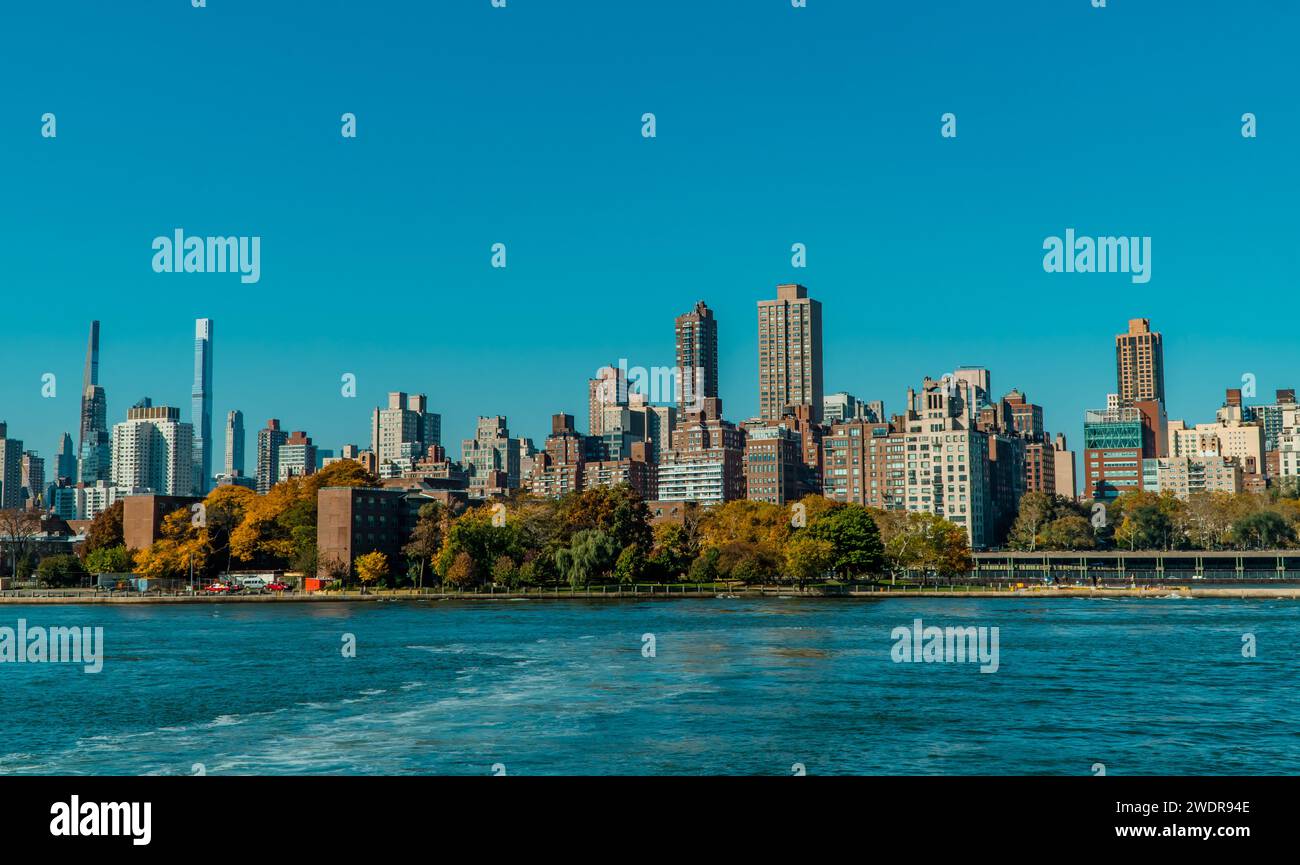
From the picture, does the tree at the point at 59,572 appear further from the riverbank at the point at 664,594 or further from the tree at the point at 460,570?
the tree at the point at 460,570

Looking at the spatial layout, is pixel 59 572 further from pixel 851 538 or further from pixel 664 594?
pixel 851 538

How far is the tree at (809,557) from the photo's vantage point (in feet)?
388

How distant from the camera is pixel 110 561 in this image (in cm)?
13788

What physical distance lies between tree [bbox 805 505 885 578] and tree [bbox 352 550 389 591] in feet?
146

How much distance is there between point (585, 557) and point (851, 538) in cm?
2614

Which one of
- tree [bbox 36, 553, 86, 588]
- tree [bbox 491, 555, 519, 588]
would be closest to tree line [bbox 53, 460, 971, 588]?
tree [bbox 491, 555, 519, 588]

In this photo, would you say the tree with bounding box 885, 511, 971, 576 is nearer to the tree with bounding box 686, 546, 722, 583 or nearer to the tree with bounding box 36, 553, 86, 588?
the tree with bounding box 686, 546, 722, 583

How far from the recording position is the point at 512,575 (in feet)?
401

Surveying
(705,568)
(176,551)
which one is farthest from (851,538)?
(176,551)

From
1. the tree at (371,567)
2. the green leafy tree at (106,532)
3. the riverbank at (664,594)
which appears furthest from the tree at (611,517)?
the green leafy tree at (106,532)

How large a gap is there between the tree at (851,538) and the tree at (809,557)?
1.45m

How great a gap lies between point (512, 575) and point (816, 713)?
8430 centimetres

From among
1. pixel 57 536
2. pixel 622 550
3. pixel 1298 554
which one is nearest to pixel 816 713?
pixel 622 550
